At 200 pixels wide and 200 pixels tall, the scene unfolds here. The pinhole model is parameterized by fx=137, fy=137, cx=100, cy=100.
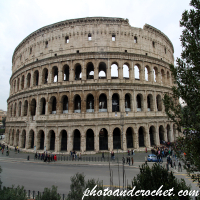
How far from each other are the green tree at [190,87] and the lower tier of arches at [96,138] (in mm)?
17238

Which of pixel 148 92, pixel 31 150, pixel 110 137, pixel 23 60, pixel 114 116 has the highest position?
pixel 23 60

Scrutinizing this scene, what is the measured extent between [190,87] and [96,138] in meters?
19.9

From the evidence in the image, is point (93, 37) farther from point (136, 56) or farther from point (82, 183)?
point (82, 183)

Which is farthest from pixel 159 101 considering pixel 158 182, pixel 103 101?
pixel 158 182

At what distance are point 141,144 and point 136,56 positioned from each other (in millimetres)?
17365

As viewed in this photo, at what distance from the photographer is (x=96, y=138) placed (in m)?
23.9

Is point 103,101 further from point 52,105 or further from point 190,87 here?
point 190,87

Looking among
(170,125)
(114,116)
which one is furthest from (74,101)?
(170,125)

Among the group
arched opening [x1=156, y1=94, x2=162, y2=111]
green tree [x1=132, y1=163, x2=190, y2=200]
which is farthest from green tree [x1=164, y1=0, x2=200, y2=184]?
arched opening [x1=156, y1=94, x2=162, y2=111]

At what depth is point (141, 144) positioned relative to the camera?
26.2 meters

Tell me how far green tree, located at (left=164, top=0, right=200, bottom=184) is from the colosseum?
17111mm

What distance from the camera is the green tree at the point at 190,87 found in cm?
574

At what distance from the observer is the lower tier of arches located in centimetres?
2409

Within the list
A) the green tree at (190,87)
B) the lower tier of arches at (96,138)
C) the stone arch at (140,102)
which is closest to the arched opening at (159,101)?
the lower tier of arches at (96,138)
